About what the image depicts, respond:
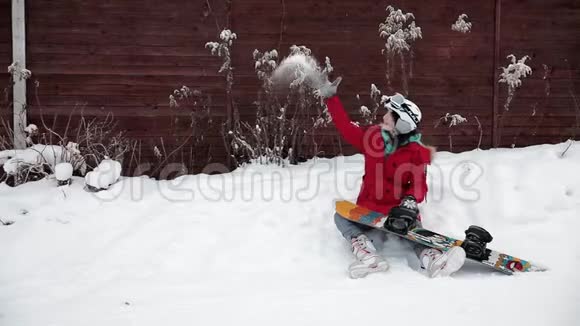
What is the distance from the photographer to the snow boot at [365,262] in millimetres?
3420

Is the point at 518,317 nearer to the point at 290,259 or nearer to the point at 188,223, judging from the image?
the point at 290,259

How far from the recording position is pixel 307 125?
6.08 m

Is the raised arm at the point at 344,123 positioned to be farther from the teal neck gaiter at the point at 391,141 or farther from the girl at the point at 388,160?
the teal neck gaiter at the point at 391,141

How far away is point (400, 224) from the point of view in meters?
3.55

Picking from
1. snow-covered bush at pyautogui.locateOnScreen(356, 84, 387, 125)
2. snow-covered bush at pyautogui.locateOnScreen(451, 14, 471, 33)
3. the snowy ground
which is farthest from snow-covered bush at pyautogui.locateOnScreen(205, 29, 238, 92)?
snow-covered bush at pyautogui.locateOnScreen(451, 14, 471, 33)

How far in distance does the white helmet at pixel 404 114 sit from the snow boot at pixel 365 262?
36.4 inches

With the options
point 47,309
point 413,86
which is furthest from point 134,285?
point 413,86

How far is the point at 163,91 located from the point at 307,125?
5.65 feet

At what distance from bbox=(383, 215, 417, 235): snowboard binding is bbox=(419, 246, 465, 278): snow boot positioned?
9.7 inches


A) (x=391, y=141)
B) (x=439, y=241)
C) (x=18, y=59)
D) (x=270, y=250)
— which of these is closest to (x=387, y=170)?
(x=391, y=141)

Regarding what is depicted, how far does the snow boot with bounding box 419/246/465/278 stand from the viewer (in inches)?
131

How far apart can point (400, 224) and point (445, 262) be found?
388mm

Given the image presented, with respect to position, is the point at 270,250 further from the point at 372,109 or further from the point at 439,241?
the point at 372,109

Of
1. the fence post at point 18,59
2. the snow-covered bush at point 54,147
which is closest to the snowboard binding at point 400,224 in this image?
the snow-covered bush at point 54,147
